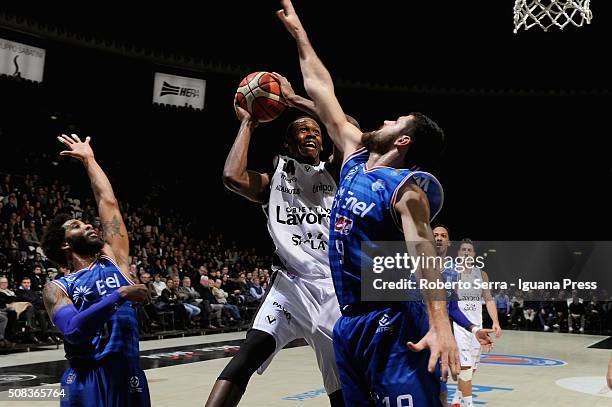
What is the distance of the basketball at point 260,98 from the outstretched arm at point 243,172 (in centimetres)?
5

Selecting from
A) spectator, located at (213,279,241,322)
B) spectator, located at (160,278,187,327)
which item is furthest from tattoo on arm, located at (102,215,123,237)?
spectator, located at (213,279,241,322)

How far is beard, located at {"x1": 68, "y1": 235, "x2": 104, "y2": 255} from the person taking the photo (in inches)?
134

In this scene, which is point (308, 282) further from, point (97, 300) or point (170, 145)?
point (170, 145)

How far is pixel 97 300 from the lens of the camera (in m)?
3.29

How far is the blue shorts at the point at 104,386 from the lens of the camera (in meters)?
3.12

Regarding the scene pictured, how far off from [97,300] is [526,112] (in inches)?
889

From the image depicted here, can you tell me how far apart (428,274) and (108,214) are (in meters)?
2.06

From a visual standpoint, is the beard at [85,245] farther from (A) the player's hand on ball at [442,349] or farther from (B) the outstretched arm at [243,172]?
(A) the player's hand on ball at [442,349]

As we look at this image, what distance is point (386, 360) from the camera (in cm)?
256

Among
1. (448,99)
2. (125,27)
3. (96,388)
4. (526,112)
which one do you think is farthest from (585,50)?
(96,388)

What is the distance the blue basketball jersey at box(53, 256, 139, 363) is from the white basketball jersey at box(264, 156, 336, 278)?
992mm

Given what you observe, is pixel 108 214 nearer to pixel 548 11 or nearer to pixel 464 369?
pixel 464 369

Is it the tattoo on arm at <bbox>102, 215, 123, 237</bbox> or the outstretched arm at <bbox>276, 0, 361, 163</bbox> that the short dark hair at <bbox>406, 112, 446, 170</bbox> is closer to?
the outstretched arm at <bbox>276, 0, 361, 163</bbox>

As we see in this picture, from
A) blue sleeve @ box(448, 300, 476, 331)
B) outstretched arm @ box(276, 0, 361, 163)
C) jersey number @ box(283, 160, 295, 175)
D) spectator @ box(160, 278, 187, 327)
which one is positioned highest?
outstretched arm @ box(276, 0, 361, 163)
